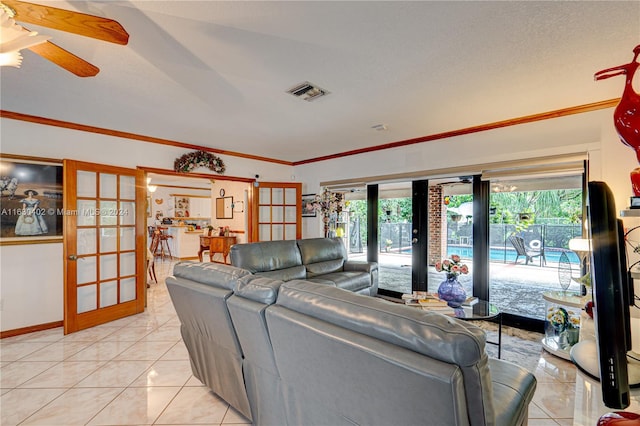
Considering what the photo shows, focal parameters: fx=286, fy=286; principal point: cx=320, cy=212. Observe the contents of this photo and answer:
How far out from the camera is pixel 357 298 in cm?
116

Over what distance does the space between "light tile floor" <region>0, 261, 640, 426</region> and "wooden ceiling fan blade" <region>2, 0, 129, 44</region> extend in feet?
7.37

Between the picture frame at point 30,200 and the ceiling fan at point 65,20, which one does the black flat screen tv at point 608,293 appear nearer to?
the ceiling fan at point 65,20

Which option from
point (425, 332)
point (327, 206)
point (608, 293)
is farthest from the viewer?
point (327, 206)

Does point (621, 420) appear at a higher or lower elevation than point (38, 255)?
lower

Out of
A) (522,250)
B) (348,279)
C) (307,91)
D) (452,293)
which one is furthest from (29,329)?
(522,250)

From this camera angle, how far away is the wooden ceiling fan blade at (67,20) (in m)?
1.28

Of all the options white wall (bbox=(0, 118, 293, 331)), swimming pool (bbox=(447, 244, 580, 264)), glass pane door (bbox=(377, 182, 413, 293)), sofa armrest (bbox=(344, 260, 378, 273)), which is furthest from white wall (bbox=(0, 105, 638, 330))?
sofa armrest (bbox=(344, 260, 378, 273))

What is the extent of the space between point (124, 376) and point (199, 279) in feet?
4.42

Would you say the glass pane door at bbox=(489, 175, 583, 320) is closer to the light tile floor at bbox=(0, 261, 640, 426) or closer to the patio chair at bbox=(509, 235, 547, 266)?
the patio chair at bbox=(509, 235, 547, 266)

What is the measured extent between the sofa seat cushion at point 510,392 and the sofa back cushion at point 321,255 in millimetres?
2718

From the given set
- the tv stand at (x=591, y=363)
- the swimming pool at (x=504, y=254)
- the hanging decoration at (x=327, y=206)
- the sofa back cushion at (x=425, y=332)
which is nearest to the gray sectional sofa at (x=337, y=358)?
the sofa back cushion at (x=425, y=332)

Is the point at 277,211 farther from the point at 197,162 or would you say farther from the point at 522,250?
the point at 522,250

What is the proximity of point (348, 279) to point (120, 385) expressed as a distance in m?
2.54

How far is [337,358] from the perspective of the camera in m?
1.05
